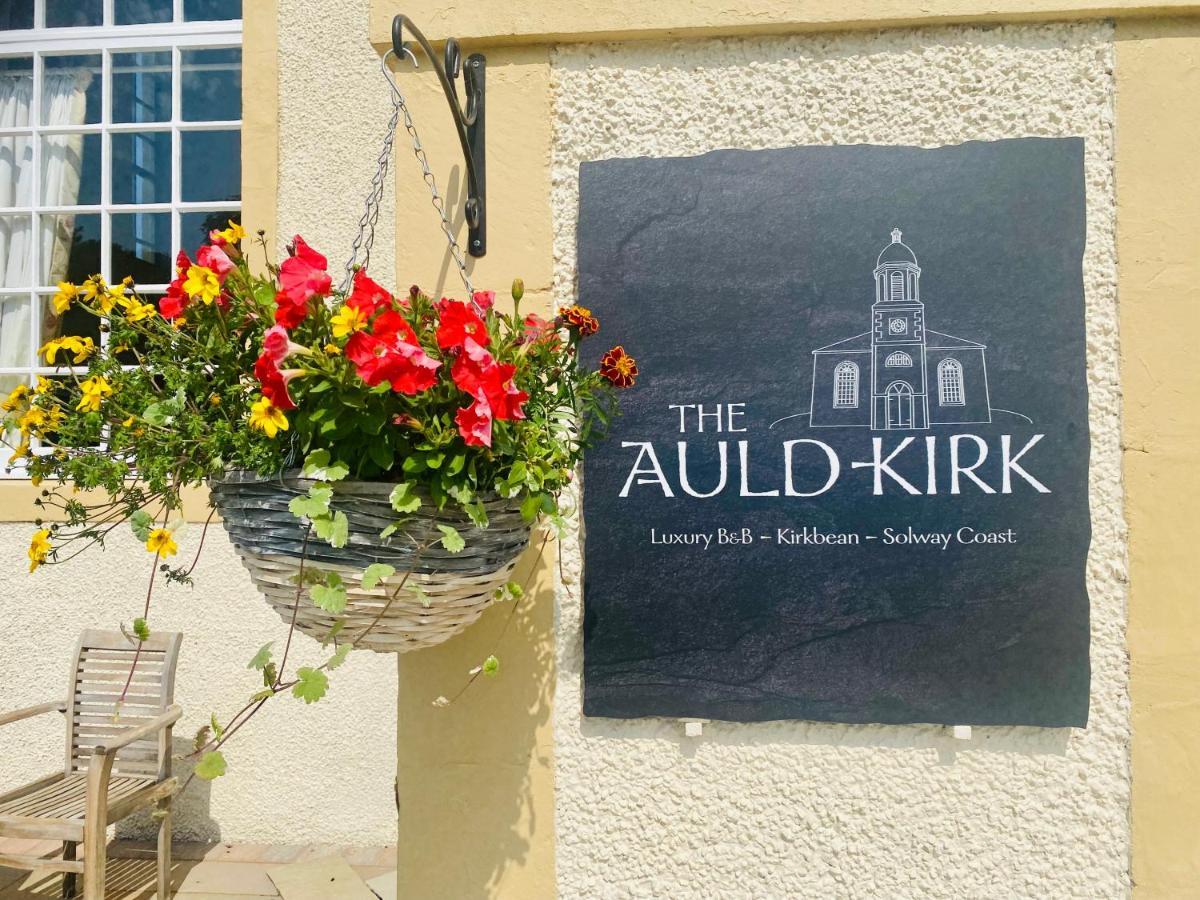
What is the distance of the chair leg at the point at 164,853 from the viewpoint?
3018 millimetres

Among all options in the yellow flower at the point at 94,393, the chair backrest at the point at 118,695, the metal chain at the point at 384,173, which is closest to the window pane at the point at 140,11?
the chair backrest at the point at 118,695

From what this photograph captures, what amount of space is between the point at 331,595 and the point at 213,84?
11.8 feet

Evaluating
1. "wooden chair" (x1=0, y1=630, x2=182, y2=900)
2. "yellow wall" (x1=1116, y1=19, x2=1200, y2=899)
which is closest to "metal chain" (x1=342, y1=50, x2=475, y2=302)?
"yellow wall" (x1=1116, y1=19, x2=1200, y2=899)

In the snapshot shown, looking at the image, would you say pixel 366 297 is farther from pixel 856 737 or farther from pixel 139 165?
pixel 139 165

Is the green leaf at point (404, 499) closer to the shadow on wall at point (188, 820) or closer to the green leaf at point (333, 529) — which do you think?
the green leaf at point (333, 529)

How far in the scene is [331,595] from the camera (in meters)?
1.13

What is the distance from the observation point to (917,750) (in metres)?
1.56

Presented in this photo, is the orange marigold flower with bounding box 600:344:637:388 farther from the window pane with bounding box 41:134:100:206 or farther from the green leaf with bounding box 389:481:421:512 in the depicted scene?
the window pane with bounding box 41:134:100:206

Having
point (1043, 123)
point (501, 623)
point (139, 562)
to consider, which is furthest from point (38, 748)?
point (1043, 123)

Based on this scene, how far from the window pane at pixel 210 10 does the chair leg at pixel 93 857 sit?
3.48 m

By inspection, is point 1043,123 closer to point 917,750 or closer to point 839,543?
point 839,543

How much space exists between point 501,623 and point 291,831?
2572 millimetres

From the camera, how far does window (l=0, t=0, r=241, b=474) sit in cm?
379

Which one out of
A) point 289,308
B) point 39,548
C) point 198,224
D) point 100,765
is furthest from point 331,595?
point 198,224
